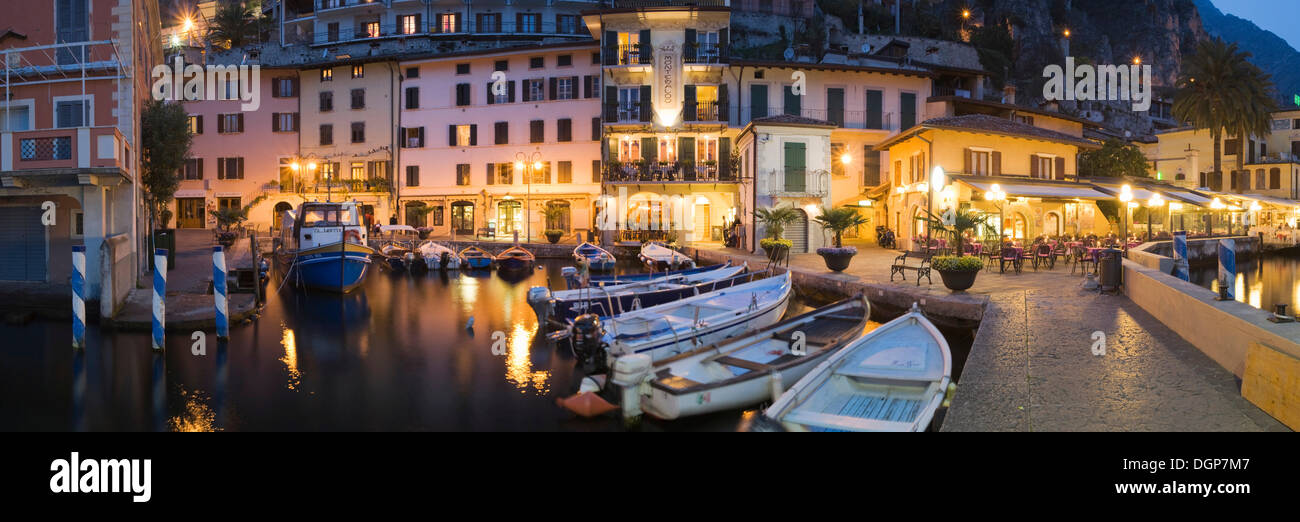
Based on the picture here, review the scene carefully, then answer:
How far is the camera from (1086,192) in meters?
29.3

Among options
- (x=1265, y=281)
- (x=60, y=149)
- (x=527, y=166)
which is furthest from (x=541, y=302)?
(x=527, y=166)

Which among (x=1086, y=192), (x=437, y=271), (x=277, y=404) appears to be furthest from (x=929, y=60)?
(x=277, y=404)

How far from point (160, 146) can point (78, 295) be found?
13.6m

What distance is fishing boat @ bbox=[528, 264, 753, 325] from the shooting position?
14.0 m

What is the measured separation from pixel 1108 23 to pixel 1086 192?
205 ft

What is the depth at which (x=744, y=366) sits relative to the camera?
31.8 feet

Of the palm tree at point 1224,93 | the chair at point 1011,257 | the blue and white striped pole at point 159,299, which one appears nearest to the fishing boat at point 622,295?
the blue and white striped pole at point 159,299

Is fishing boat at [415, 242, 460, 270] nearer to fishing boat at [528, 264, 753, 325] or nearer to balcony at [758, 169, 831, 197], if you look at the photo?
balcony at [758, 169, 831, 197]

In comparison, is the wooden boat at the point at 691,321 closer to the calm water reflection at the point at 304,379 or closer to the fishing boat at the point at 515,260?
the calm water reflection at the point at 304,379

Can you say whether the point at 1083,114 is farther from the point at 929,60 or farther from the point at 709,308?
the point at 709,308

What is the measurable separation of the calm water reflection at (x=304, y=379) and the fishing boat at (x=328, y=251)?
4.96 meters

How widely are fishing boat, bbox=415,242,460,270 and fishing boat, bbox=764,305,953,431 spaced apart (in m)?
26.2

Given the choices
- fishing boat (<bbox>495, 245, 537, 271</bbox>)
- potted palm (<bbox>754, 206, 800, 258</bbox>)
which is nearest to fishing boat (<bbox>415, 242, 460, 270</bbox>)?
fishing boat (<bbox>495, 245, 537, 271</bbox>)

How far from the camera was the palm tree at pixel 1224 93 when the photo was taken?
147 feet
